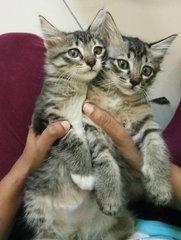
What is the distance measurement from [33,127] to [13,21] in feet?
2.28

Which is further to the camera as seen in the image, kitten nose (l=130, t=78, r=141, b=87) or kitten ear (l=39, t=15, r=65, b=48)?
kitten ear (l=39, t=15, r=65, b=48)

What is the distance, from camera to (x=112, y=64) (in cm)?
138

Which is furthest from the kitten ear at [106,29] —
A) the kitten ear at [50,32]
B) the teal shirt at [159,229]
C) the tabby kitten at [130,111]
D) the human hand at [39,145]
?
the teal shirt at [159,229]

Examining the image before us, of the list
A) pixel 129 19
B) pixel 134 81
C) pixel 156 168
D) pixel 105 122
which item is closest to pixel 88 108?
pixel 105 122

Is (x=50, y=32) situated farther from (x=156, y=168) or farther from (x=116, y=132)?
(x=156, y=168)

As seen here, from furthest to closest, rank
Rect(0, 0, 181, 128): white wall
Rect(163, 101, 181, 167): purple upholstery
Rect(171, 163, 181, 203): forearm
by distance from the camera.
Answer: Rect(0, 0, 181, 128): white wall
Rect(163, 101, 181, 167): purple upholstery
Rect(171, 163, 181, 203): forearm

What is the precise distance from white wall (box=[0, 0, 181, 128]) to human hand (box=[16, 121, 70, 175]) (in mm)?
677

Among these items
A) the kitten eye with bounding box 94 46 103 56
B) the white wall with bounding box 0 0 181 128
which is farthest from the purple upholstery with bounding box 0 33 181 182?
the kitten eye with bounding box 94 46 103 56

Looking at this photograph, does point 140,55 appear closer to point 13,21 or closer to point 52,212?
point 52,212

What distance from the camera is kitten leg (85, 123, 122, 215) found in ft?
4.06

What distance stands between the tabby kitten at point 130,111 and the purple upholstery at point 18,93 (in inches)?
8.5

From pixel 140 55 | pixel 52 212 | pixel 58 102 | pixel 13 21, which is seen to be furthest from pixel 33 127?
pixel 13 21

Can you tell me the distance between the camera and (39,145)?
4.34 feet

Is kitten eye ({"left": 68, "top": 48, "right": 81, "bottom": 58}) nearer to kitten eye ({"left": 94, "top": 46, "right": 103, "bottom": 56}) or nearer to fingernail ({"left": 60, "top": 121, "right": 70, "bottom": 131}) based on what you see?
kitten eye ({"left": 94, "top": 46, "right": 103, "bottom": 56})
